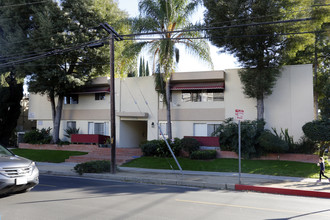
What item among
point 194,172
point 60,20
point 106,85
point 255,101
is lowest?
point 194,172

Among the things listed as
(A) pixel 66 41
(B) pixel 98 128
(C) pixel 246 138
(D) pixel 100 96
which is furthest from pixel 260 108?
(A) pixel 66 41

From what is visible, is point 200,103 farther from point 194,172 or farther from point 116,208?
point 116,208

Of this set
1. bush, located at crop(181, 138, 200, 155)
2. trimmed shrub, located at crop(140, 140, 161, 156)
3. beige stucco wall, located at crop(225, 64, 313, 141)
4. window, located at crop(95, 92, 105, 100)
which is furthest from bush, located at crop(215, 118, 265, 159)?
window, located at crop(95, 92, 105, 100)

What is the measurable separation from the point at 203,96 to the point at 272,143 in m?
7.12

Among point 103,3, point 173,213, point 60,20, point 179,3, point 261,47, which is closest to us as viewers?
point 173,213

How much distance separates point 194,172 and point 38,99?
1983 cm

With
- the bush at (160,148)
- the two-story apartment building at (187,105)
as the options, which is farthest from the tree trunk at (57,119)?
the bush at (160,148)

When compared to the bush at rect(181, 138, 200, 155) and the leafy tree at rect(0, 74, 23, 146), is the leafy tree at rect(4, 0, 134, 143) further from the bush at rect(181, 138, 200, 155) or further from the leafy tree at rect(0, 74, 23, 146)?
the bush at rect(181, 138, 200, 155)

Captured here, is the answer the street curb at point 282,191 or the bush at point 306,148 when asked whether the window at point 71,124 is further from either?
the street curb at point 282,191

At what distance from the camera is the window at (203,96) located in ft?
70.0

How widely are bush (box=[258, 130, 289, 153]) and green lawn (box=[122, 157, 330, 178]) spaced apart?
769 mm

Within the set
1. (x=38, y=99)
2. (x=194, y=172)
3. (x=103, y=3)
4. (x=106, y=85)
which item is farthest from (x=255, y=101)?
(x=38, y=99)

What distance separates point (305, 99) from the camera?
18688mm

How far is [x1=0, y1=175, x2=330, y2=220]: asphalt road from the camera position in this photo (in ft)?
22.5
